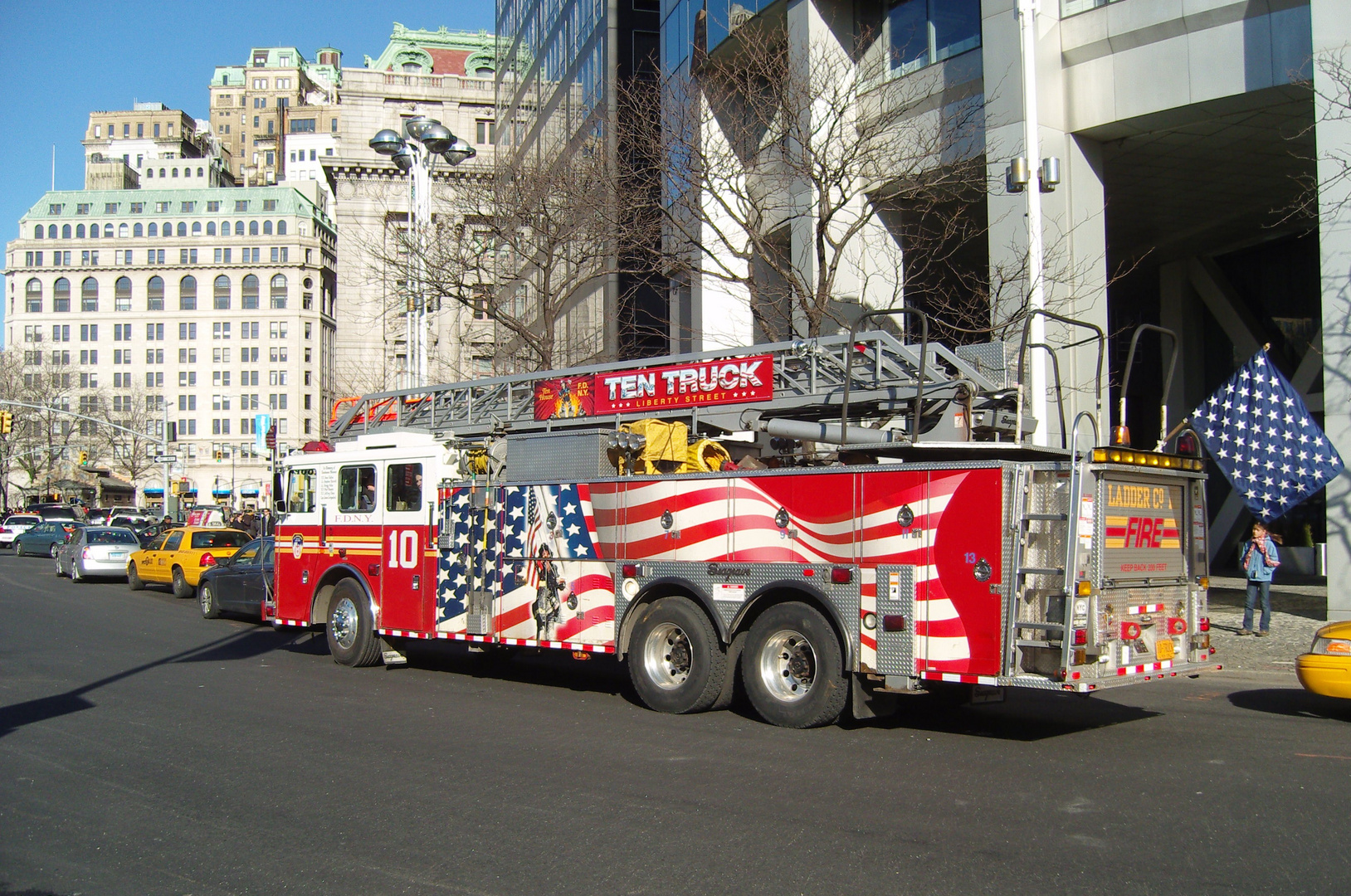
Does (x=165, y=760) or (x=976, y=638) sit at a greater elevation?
(x=976, y=638)

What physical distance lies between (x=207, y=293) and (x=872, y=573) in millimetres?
109017

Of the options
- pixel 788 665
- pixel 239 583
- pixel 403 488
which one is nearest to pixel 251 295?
pixel 239 583

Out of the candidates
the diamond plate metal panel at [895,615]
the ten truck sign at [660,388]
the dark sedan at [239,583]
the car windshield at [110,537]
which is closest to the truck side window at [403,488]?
the ten truck sign at [660,388]

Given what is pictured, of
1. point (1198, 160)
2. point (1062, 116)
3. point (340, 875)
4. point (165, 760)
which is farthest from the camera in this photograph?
point (1198, 160)

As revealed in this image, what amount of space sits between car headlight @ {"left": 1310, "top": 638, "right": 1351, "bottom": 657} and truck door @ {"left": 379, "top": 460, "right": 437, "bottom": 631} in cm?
891

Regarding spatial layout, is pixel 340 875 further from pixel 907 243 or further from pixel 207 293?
pixel 207 293

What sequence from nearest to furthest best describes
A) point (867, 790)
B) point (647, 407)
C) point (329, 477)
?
point (867, 790) → point (647, 407) → point (329, 477)

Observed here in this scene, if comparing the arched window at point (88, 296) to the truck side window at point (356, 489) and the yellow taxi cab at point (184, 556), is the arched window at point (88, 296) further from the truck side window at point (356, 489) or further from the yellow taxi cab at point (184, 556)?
the truck side window at point (356, 489)

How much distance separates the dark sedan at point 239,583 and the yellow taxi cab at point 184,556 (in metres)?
3.77

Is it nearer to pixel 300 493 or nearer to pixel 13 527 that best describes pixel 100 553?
pixel 300 493

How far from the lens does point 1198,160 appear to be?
69.4ft

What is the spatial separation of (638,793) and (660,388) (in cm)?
527

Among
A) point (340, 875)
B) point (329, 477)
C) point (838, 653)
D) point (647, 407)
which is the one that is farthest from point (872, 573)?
point (329, 477)

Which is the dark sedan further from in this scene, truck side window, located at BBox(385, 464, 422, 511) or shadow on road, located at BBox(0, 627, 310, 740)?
truck side window, located at BBox(385, 464, 422, 511)
